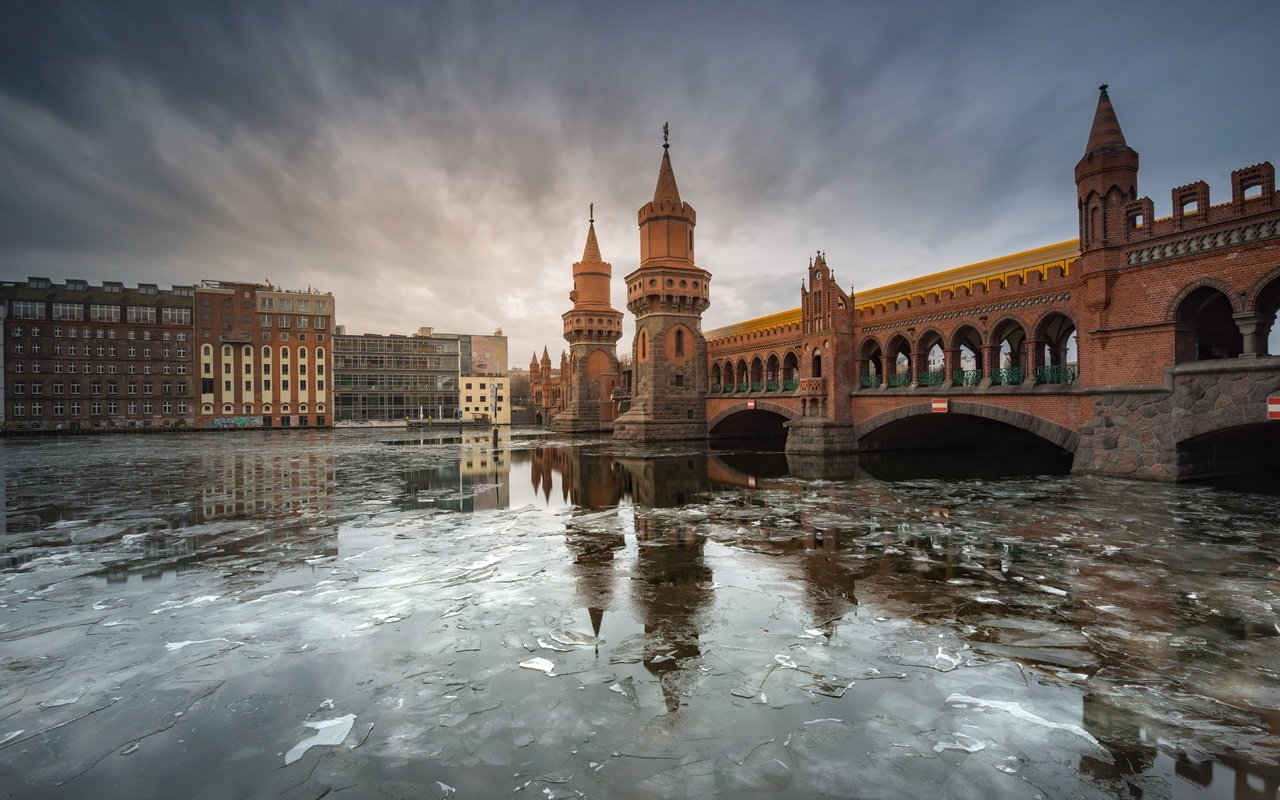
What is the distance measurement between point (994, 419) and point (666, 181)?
28.8m

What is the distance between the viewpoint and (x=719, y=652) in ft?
20.0

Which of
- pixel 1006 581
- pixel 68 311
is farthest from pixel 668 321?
pixel 68 311

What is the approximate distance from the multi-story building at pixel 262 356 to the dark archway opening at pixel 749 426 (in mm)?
64583

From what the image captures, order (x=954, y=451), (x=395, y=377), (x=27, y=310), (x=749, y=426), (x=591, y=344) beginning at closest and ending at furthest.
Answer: (x=954, y=451)
(x=749, y=426)
(x=591, y=344)
(x=27, y=310)
(x=395, y=377)

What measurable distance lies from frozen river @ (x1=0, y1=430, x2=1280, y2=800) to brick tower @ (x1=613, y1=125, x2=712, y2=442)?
1189 inches

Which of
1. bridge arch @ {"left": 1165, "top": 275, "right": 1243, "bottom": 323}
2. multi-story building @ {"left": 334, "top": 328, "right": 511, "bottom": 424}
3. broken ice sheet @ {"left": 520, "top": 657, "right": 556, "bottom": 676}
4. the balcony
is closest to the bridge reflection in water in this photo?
broken ice sheet @ {"left": 520, "top": 657, "right": 556, "bottom": 676}

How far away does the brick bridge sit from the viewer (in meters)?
16.2

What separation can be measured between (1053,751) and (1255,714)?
2048 millimetres

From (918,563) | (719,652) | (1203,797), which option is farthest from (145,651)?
(918,563)

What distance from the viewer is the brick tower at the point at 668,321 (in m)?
42.8

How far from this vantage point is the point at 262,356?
82.3m

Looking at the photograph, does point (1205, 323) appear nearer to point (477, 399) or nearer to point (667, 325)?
point (667, 325)

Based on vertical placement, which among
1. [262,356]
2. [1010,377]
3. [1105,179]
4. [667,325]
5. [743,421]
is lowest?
[743,421]

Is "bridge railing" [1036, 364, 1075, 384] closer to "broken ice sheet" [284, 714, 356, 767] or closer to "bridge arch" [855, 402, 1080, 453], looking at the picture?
"bridge arch" [855, 402, 1080, 453]
